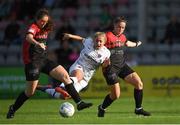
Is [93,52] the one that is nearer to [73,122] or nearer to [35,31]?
[35,31]

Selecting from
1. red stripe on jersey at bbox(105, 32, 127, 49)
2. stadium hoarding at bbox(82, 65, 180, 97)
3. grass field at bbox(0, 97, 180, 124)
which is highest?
red stripe on jersey at bbox(105, 32, 127, 49)

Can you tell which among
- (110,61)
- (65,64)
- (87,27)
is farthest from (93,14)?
(110,61)

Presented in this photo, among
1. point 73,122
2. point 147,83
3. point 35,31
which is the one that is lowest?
point 147,83

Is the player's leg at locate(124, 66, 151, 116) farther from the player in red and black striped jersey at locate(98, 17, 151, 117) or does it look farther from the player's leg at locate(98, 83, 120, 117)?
the player's leg at locate(98, 83, 120, 117)

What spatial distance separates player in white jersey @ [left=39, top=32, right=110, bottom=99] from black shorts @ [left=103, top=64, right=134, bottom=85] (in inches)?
6.1

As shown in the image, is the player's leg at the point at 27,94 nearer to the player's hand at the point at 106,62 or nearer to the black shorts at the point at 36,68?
the black shorts at the point at 36,68

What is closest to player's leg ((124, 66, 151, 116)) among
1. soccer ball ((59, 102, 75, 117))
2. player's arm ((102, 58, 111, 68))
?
player's arm ((102, 58, 111, 68))

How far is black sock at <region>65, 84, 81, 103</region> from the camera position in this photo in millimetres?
15375

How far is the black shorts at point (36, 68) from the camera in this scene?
15.4 metres

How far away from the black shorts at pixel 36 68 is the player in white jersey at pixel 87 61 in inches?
25.8

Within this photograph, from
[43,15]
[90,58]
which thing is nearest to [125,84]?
[90,58]

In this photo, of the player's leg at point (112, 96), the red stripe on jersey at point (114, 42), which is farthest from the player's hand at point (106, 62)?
the player's leg at point (112, 96)

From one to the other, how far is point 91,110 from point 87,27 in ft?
37.8

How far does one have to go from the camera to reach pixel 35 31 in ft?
50.2
